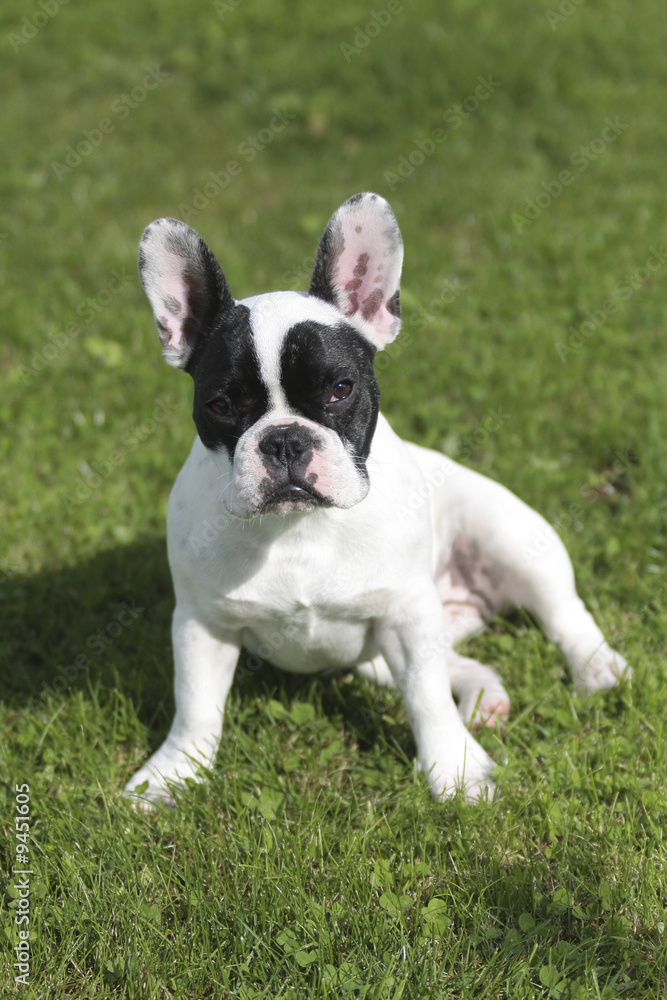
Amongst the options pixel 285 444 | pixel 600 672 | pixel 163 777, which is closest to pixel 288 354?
pixel 285 444

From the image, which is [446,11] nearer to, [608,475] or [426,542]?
[608,475]

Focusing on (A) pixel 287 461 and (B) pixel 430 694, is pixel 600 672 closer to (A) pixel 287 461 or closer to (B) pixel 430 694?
(B) pixel 430 694

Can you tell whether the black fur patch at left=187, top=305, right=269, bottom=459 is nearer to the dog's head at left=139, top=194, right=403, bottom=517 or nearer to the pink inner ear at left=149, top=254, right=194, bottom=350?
the dog's head at left=139, top=194, right=403, bottom=517

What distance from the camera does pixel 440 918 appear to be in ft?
8.23

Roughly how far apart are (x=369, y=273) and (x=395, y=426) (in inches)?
88.5

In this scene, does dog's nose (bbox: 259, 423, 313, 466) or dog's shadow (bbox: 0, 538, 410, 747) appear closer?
dog's nose (bbox: 259, 423, 313, 466)

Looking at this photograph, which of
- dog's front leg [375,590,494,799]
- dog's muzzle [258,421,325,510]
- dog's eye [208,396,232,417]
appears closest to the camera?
dog's muzzle [258,421,325,510]

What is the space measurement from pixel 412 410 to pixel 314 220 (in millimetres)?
2448

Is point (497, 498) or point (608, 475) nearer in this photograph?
point (497, 498)

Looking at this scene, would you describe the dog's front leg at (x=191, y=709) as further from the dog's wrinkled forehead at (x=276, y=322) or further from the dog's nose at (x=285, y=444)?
the dog's wrinkled forehead at (x=276, y=322)

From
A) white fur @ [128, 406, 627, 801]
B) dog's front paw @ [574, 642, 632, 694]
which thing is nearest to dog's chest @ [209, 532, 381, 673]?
white fur @ [128, 406, 627, 801]

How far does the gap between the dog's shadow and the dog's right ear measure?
4.38ft

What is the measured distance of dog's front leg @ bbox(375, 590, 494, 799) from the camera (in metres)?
2.89

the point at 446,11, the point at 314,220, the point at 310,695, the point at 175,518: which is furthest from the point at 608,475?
the point at 446,11
